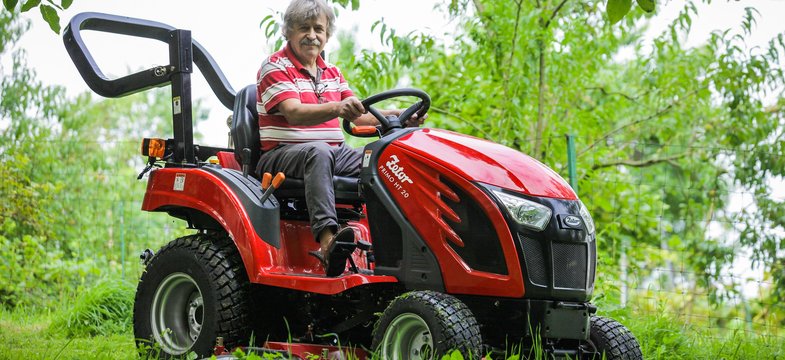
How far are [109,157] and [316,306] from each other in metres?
10.1

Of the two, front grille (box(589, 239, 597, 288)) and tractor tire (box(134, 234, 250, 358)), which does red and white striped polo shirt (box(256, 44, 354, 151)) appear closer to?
tractor tire (box(134, 234, 250, 358))

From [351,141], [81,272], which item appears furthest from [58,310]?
[351,141]

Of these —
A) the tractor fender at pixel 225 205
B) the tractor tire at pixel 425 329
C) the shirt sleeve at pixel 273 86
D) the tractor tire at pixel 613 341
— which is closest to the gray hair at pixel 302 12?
the shirt sleeve at pixel 273 86

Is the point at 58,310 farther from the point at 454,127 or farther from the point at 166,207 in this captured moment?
the point at 454,127

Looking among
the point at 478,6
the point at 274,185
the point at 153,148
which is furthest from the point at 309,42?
the point at 478,6

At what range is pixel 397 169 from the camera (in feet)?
11.7

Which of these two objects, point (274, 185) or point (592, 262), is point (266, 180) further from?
point (592, 262)

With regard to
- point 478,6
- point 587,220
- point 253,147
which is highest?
point 478,6

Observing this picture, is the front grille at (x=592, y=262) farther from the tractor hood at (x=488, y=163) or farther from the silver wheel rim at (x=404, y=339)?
the silver wheel rim at (x=404, y=339)

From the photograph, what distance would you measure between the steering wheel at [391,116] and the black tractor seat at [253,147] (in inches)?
8.4

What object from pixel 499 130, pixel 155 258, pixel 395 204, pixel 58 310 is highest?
pixel 499 130

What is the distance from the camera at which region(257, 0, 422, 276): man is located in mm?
3721

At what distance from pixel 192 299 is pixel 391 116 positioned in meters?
1.24

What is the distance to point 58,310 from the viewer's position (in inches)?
260
